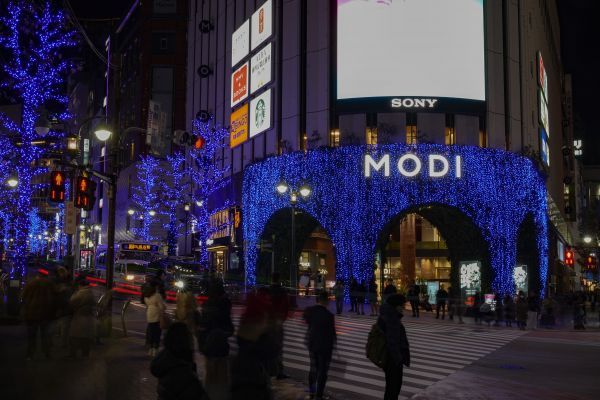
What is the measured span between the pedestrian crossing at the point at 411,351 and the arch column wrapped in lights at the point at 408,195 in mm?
8307

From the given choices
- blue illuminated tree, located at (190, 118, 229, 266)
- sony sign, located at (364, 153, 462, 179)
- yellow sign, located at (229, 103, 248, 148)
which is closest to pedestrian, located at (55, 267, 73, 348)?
sony sign, located at (364, 153, 462, 179)

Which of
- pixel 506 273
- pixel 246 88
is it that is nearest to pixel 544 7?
pixel 246 88

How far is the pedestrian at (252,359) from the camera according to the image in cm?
584

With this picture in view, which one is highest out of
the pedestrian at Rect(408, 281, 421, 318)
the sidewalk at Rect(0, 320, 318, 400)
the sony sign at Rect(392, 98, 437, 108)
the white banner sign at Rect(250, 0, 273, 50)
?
the white banner sign at Rect(250, 0, 273, 50)

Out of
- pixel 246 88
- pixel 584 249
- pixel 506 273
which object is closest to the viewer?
pixel 506 273

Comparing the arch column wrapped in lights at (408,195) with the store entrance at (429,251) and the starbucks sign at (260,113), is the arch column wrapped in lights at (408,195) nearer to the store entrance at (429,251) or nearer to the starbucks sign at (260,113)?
the store entrance at (429,251)

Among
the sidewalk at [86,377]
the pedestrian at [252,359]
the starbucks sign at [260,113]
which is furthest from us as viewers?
the starbucks sign at [260,113]

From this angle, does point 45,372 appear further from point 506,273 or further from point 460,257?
point 460,257

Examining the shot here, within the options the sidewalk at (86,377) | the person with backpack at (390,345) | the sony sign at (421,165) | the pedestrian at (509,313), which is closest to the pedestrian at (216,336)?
the sidewalk at (86,377)

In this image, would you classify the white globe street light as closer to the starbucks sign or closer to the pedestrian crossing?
the pedestrian crossing

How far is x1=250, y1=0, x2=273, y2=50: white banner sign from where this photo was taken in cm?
4525

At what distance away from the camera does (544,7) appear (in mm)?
67625

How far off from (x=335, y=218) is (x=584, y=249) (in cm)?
2517

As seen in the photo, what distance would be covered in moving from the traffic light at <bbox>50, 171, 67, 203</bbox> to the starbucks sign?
73.3ft
